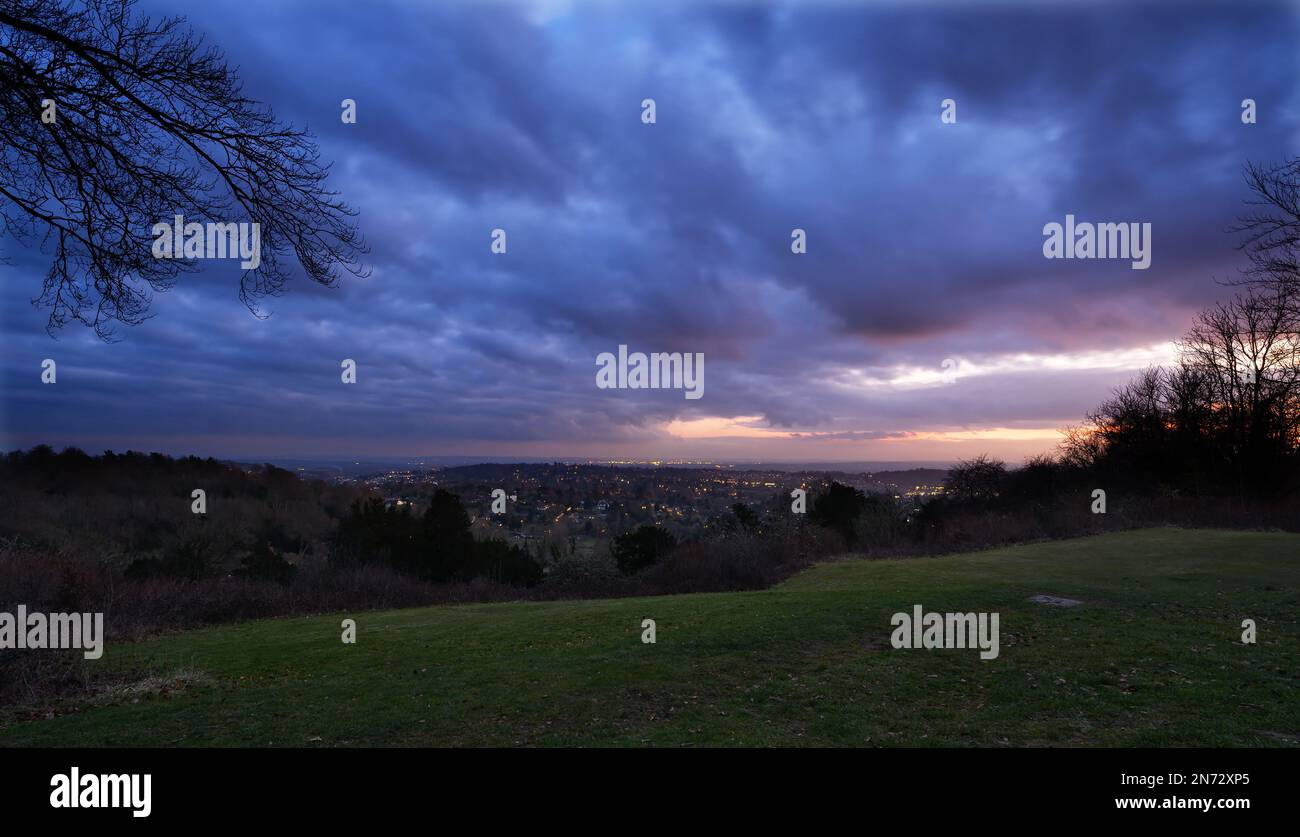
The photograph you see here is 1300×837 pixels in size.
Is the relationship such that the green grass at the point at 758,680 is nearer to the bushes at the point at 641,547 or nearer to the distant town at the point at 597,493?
the bushes at the point at 641,547

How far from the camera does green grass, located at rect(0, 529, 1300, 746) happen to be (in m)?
6.23

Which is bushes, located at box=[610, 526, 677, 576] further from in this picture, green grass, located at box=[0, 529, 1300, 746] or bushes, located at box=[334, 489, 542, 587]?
green grass, located at box=[0, 529, 1300, 746]

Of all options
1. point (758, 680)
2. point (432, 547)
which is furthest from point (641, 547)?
point (758, 680)

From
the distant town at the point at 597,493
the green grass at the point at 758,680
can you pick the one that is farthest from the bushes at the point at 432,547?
the green grass at the point at 758,680

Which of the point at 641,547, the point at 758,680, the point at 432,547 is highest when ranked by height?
the point at 758,680

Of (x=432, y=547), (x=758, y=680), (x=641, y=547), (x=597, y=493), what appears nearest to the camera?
(x=758, y=680)

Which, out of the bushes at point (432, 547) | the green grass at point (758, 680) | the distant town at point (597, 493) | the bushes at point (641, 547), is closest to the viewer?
the green grass at point (758, 680)

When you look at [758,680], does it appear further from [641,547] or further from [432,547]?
[432,547]

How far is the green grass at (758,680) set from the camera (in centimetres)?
623

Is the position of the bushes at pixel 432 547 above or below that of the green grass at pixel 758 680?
below

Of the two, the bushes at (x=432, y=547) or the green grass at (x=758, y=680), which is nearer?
the green grass at (x=758, y=680)

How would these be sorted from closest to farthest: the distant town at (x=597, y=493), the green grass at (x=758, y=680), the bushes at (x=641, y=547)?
the green grass at (x=758, y=680), the bushes at (x=641, y=547), the distant town at (x=597, y=493)

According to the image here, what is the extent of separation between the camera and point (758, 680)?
8219 mm

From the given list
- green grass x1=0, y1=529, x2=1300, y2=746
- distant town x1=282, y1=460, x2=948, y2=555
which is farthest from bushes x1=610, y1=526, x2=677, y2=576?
green grass x1=0, y1=529, x2=1300, y2=746
